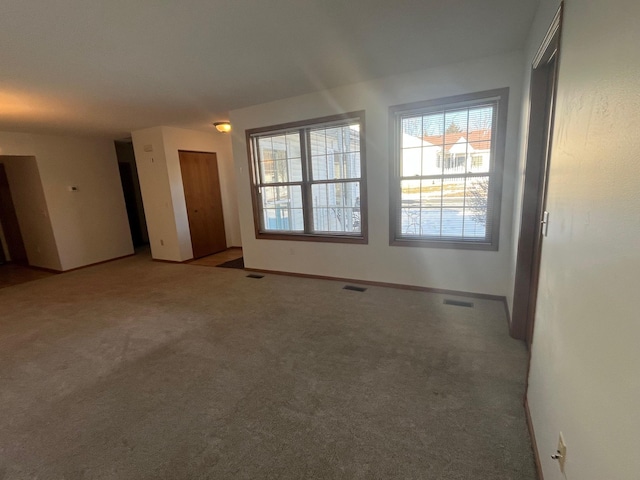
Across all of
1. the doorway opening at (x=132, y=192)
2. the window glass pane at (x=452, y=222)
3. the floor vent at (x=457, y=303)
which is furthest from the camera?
the doorway opening at (x=132, y=192)

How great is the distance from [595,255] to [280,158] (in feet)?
12.9

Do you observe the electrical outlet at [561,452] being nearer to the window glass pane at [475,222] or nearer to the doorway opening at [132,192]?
the window glass pane at [475,222]

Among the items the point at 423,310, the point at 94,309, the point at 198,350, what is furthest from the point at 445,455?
the point at 94,309

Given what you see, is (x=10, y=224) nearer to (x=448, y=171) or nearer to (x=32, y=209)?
(x=32, y=209)

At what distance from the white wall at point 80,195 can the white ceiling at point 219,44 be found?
160 cm

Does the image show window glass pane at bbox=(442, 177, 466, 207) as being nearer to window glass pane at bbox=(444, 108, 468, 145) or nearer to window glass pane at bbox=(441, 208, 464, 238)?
window glass pane at bbox=(441, 208, 464, 238)

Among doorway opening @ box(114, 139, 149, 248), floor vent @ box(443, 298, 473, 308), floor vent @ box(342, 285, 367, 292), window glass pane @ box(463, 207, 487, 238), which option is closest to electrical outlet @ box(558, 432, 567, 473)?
floor vent @ box(443, 298, 473, 308)

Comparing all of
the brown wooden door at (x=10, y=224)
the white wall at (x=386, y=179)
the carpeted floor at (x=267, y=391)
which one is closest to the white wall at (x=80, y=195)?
the brown wooden door at (x=10, y=224)

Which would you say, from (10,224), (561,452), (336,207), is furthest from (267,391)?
(10,224)

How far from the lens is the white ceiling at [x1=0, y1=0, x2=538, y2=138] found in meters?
1.91

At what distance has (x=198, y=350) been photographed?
8.48 feet

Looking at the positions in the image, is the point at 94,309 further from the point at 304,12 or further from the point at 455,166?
the point at 455,166

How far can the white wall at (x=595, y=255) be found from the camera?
0.73 m

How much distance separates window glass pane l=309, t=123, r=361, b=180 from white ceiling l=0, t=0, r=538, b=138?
55 centimetres
